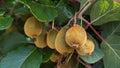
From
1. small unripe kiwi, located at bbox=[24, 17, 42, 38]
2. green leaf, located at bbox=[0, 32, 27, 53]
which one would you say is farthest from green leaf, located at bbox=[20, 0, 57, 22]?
green leaf, located at bbox=[0, 32, 27, 53]

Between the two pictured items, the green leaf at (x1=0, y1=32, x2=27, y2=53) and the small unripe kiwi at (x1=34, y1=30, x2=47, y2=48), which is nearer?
the small unripe kiwi at (x1=34, y1=30, x2=47, y2=48)

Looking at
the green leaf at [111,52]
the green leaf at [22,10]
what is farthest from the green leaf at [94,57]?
the green leaf at [22,10]

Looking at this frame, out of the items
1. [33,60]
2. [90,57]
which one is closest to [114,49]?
[90,57]

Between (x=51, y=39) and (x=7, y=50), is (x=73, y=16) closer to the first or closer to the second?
(x=51, y=39)

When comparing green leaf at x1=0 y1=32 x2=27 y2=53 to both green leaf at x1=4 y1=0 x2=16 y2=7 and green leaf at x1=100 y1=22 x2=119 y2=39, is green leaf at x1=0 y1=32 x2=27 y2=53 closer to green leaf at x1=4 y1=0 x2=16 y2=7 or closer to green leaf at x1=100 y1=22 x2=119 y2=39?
green leaf at x1=4 y1=0 x2=16 y2=7

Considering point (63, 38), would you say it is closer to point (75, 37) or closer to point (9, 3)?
point (75, 37)

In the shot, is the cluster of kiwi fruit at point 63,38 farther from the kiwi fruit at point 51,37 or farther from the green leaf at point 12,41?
the green leaf at point 12,41
